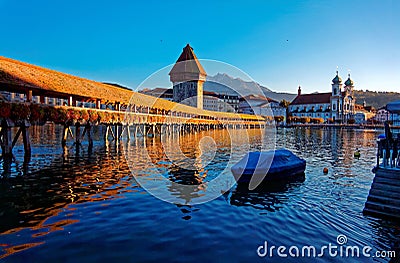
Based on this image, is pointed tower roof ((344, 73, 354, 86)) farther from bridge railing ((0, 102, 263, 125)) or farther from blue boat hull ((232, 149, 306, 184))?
blue boat hull ((232, 149, 306, 184))

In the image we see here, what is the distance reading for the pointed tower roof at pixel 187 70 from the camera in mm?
91625

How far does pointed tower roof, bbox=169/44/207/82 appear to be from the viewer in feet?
301

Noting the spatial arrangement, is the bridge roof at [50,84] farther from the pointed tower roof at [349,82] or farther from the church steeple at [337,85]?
the pointed tower roof at [349,82]

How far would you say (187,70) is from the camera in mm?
92312

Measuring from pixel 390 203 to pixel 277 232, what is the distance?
379 centimetres

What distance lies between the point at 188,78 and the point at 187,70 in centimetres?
272

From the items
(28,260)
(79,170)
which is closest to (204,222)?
(28,260)

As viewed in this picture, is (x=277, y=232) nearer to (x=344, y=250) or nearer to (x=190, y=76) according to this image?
(x=344, y=250)

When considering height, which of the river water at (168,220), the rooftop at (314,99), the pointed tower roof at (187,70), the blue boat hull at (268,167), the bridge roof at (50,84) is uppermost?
the pointed tower roof at (187,70)

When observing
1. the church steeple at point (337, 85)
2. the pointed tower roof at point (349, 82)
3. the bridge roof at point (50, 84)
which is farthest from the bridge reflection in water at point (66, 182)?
the pointed tower roof at point (349, 82)

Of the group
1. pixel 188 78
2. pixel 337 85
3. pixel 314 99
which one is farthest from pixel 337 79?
pixel 188 78

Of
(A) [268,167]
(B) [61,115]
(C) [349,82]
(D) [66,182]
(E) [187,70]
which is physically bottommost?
(D) [66,182]

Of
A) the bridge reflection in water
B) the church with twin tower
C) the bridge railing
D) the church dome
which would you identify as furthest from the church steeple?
the bridge reflection in water

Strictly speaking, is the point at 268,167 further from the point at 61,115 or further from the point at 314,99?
the point at 314,99
